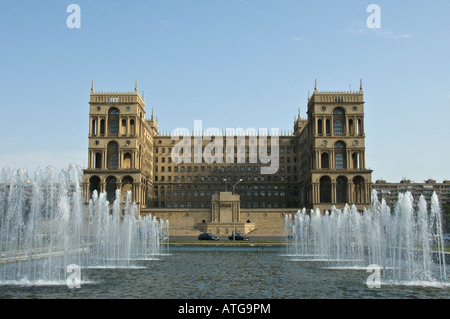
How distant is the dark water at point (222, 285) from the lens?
76.1ft

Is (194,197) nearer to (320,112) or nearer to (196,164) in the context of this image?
(196,164)

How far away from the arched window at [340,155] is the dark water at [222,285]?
62.5 m

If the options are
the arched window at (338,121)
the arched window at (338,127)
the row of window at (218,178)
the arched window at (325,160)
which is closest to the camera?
the arched window at (338,121)

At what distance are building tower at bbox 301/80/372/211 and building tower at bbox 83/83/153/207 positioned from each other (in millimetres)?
34554

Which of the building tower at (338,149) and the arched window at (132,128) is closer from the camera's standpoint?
the building tower at (338,149)

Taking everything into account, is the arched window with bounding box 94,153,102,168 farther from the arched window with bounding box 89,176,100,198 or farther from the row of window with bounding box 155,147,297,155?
the row of window with bounding box 155,147,297,155

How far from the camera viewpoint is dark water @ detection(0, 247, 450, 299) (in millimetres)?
23188

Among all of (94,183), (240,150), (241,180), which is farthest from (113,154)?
(240,150)

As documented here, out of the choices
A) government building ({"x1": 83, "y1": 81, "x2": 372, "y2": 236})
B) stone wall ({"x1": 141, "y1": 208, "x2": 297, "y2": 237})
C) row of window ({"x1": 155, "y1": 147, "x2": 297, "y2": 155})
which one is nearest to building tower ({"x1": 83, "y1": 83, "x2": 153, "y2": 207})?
government building ({"x1": 83, "y1": 81, "x2": 372, "y2": 236})

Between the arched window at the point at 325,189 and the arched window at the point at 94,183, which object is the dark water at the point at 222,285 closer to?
the arched window at the point at 94,183

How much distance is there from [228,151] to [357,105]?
36.9 meters

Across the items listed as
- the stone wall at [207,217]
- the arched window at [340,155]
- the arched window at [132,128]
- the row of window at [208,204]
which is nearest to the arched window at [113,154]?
the arched window at [132,128]
